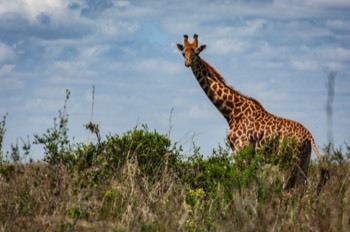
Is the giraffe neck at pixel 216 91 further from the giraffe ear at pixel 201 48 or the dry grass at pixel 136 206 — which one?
the dry grass at pixel 136 206

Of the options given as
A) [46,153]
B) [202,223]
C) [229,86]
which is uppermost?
[229,86]

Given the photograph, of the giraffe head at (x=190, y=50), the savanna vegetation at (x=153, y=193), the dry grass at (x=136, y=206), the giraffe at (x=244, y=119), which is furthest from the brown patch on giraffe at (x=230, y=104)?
the dry grass at (x=136, y=206)

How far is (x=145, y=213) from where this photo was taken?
8.13 metres

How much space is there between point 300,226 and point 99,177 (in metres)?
4.42

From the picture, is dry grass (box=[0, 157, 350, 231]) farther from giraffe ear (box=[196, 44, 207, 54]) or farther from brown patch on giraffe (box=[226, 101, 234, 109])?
giraffe ear (box=[196, 44, 207, 54])

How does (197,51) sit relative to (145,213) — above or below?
above

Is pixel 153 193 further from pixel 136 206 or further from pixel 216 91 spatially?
pixel 216 91

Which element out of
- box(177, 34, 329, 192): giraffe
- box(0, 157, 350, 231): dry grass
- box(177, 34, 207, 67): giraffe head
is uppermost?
box(177, 34, 207, 67): giraffe head

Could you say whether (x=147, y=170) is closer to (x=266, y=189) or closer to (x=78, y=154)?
(x=78, y=154)

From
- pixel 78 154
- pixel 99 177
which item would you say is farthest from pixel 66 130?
pixel 78 154

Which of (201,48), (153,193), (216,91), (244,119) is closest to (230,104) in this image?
(216,91)

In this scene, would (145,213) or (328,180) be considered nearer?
(145,213)

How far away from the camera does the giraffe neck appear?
16.0 metres

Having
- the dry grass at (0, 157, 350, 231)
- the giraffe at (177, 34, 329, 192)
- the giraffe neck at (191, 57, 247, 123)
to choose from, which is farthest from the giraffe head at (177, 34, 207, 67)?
the dry grass at (0, 157, 350, 231)
